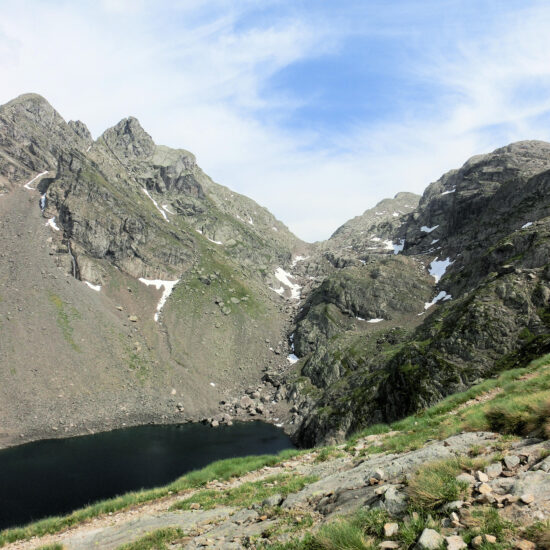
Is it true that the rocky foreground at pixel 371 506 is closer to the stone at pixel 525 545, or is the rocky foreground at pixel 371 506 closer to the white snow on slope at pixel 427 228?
the stone at pixel 525 545

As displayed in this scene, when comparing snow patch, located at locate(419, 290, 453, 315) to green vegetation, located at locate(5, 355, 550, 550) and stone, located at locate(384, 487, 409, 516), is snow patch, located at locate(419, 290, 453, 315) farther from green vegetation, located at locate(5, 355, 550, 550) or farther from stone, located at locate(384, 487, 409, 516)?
stone, located at locate(384, 487, 409, 516)

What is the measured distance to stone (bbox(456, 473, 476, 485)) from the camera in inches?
259

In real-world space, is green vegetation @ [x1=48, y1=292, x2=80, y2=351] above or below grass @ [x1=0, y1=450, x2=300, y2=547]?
above

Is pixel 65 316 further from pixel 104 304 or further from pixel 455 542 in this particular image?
pixel 455 542

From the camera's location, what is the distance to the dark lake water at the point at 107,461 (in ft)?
174

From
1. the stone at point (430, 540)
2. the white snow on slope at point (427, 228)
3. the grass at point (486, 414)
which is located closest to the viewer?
the stone at point (430, 540)

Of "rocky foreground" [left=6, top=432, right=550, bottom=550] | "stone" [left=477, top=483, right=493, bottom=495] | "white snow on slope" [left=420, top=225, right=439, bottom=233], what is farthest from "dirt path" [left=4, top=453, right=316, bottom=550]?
"white snow on slope" [left=420, top=225, right=439, bottom=233]

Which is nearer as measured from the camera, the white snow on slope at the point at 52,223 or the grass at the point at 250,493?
the grass at the point at 250,493

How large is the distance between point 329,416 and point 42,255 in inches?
4587

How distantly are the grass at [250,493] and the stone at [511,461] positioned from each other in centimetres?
707

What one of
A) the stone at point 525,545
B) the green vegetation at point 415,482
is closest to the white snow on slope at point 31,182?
the green vegetation at point 415,482

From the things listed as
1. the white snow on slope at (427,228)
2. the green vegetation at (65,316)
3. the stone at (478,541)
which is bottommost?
the stone at (478,541)

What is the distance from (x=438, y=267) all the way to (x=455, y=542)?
154991 mm

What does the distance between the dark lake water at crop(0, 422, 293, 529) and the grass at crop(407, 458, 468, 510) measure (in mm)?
57775
